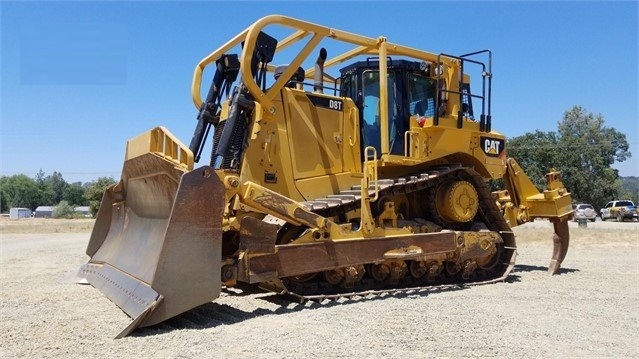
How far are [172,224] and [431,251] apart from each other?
4.00 m

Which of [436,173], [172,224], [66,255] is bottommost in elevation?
[66,255]

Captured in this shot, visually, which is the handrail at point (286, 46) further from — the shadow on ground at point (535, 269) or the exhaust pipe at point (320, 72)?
the shadow on ground at point (535, 269)

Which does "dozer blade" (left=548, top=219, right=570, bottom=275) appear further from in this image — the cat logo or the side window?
the side window

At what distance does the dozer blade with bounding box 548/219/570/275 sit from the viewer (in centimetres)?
993

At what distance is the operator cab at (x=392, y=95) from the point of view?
817cm

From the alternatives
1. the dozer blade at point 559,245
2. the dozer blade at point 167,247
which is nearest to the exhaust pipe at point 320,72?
the dozer blade at point 167,247

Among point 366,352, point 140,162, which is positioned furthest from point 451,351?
point 140,162

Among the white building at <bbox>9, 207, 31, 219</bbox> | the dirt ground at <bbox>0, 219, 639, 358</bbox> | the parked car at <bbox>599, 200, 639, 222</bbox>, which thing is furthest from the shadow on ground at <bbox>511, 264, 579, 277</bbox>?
the white building at <bbox>9, 207, 31, 219</bbox>

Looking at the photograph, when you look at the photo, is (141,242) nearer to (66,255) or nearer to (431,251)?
(431,251)

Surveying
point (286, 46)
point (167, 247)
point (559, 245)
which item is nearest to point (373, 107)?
point (286, 46)

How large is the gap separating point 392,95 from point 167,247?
4485 millimetres

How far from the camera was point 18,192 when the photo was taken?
333 ft

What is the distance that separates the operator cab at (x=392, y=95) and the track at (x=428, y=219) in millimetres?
709

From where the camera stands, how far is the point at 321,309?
608 cm
